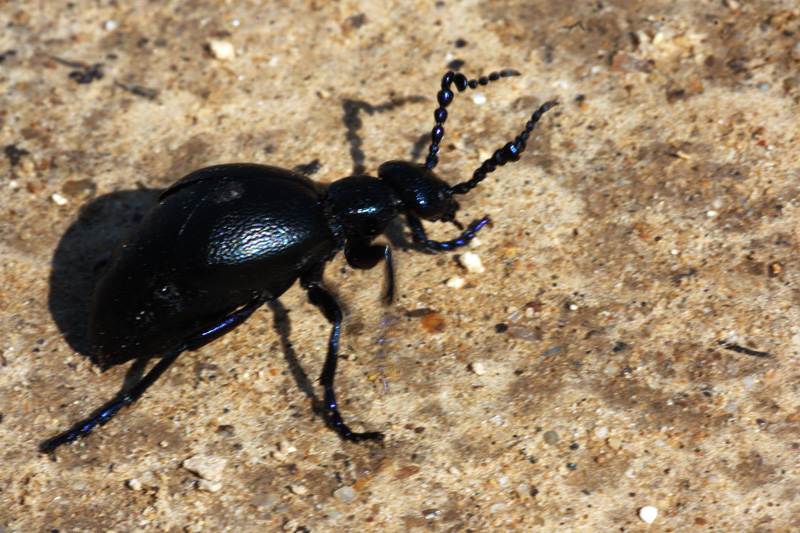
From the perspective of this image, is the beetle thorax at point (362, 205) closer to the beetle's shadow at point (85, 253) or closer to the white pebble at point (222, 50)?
the beetle's shadow at point (85, 253)

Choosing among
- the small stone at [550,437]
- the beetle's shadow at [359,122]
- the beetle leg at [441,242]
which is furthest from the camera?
the beetle's shadow at [359,122]

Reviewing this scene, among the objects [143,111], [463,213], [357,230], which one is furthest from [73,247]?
[463,213]

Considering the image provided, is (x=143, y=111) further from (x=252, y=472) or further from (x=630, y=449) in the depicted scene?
(x=630, y=449)

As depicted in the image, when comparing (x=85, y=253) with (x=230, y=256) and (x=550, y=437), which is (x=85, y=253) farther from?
(x=550, y=437)

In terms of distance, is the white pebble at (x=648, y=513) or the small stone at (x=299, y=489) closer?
the white pebble at (x=648, y=513)

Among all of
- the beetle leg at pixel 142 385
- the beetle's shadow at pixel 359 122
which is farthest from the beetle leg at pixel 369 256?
the beetle's shadow at pixel 359 122

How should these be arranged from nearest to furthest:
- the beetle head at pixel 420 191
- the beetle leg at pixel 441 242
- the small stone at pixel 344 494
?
the small stone at pixel 344 494
the beetle head at pixel 420 191
the beetle leg at pixel 441 242

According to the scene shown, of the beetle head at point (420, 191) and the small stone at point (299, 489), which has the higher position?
the beetle head at point (420, 191)

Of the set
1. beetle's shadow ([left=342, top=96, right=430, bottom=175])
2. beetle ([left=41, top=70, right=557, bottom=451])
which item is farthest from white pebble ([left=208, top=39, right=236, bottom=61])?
beetle ([left=41, top=70, right=557, bottom=451])
